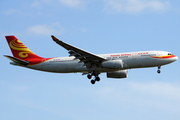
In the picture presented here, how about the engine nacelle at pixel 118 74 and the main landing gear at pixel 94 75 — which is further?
the engine nacelle at pixel 118 74

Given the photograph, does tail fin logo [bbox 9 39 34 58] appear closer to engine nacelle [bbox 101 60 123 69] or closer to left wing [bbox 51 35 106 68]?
left wing [bbox 51 35 106 68]

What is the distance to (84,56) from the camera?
4353 centimetres

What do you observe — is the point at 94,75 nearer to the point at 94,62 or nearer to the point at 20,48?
the point at 94,62

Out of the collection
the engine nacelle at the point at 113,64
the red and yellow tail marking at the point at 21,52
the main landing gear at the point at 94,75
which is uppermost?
the red and yellow tail marking at the point at 21,52

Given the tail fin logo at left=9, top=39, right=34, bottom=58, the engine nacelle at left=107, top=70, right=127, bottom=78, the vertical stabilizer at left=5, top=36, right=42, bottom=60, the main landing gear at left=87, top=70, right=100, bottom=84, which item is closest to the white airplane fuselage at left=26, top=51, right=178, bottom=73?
the main landing gear at left=87, top=70, right=100, bottom=84

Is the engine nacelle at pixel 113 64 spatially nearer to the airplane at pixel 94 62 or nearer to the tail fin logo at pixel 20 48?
the airplane at pixel 94 62

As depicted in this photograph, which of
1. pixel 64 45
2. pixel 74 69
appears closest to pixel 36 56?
pixel 74 69

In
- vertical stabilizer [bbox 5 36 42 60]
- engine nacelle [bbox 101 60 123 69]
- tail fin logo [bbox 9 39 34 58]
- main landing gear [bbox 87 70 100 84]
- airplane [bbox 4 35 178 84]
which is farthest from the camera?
tail fin logo [bbox 9 39 34 58]

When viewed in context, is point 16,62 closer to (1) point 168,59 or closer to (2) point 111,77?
(2) point 111,77

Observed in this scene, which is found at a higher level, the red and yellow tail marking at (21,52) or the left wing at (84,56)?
the red and yellow tail marking at (21,52)

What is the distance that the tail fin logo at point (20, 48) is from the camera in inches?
1977

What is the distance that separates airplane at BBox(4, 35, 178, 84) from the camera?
43.7m

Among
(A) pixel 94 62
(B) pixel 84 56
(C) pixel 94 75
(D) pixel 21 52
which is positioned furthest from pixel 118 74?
(D) pixel 21 52

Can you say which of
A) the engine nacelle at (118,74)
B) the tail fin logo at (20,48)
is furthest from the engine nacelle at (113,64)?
the tail fin logo at (20,48)
